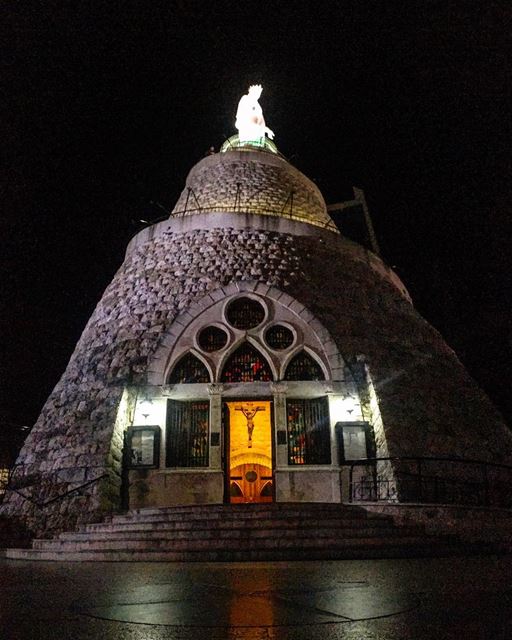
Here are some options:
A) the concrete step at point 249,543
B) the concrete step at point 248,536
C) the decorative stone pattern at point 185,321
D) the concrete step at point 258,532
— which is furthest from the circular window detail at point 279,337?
the concrete step at point 249,543

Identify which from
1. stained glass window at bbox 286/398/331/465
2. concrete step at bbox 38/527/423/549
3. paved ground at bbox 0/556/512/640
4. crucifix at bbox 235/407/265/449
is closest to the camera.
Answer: paved ground at bbox 0/556/512/640

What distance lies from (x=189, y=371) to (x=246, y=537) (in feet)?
18.6

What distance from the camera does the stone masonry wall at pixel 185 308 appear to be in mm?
10844

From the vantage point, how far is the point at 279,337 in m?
13.0

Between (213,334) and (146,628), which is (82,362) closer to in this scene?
(213,334)

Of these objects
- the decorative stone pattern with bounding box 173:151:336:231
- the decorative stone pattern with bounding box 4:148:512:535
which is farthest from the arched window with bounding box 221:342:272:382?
the decorative stone pattern with bounding box 173:151:336:231

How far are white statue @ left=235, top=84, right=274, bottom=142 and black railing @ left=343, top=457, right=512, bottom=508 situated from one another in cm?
1732

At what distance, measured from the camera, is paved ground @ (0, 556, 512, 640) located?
2217 mm

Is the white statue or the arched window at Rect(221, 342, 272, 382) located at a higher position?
the white statue

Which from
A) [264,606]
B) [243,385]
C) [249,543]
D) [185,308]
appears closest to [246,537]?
[249,543]

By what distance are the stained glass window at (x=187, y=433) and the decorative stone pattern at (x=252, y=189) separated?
7572mm

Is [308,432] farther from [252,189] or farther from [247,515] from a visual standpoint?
[252,189]

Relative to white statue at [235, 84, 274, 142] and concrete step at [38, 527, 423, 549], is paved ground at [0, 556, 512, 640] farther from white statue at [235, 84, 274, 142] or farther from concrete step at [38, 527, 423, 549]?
white statue at [235, 84, 274, 142]

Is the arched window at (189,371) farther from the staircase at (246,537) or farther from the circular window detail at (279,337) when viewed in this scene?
the staircase at (246,537)
